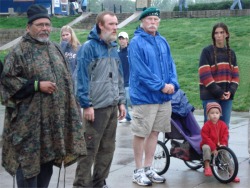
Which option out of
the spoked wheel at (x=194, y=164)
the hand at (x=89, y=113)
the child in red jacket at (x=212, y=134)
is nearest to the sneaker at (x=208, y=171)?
the child in red jacket at (x=212, y=134)

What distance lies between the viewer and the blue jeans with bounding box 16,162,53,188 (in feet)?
19.5

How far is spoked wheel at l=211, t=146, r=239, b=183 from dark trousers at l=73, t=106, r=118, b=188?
1571 millimetres

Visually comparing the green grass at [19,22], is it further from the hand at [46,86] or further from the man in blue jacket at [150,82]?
the hand at [46,86]

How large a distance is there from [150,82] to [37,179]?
6.68 feet

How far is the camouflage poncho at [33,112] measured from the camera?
19.1 feet

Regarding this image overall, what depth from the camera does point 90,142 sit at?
7.02 metres

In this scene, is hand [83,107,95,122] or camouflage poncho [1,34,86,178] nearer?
camouflage poncho [1,34,86,178]

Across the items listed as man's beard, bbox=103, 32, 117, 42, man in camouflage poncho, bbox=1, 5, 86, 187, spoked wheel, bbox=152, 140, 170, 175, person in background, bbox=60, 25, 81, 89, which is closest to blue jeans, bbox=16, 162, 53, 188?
man in camouflage poncho, bbox=1, 5, 86, 187

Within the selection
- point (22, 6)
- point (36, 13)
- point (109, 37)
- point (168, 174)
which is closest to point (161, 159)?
point (168, 174)

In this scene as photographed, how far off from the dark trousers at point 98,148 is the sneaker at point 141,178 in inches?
27.6

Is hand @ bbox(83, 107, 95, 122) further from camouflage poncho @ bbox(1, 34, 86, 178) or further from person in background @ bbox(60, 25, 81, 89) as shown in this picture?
person in background @ bbox(60, 25, 81, 89)

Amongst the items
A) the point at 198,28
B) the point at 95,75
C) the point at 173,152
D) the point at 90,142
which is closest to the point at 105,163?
the point at 90,142

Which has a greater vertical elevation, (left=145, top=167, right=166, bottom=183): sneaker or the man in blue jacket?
the man in blue jacket

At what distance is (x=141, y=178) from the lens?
311 inches
